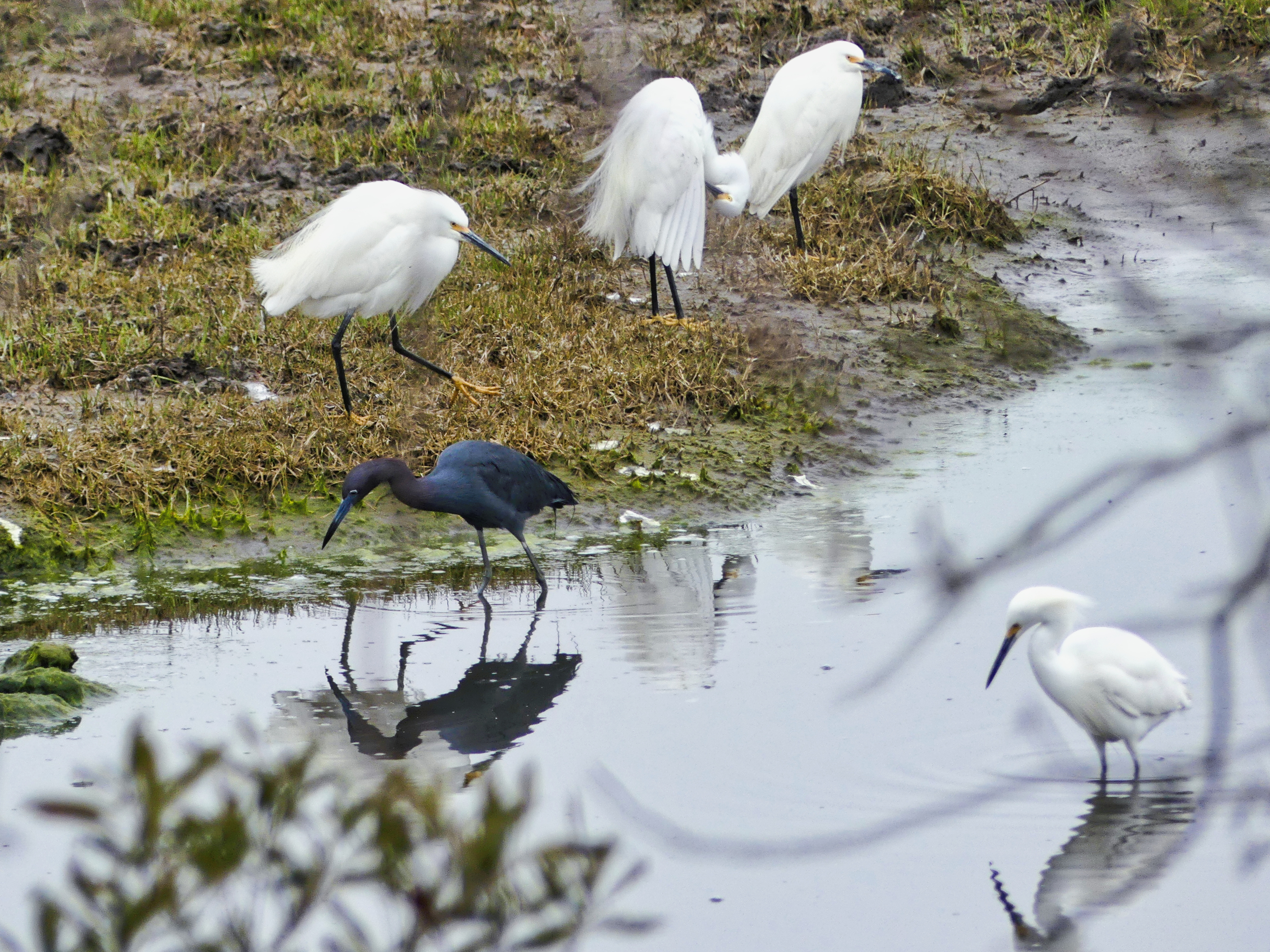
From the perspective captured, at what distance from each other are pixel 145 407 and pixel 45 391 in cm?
57

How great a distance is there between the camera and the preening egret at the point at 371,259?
637 centimetres

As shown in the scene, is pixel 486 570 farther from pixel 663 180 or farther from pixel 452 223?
pixel 663 180

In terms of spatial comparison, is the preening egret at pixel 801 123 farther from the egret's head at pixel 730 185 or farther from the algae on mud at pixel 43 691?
the algae on mud at pixel 43 691

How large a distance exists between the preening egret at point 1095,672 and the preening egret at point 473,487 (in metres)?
1.98

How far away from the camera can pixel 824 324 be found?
306 inches

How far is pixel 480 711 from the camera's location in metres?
4.42

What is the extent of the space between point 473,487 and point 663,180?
2716 mm

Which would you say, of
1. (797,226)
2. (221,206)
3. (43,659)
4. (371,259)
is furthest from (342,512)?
(221,206)

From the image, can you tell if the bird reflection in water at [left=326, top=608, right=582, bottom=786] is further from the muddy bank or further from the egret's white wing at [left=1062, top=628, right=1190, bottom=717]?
the egret's white wing at [left=1062, top=628, right=1190, bottom=717]

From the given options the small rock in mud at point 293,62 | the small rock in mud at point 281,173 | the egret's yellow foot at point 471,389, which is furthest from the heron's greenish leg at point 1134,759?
the small rock in mud at point 293,62

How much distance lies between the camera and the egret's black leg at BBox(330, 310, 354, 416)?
6441mm

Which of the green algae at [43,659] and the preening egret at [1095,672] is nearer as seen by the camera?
the preening egret at [1095,672]

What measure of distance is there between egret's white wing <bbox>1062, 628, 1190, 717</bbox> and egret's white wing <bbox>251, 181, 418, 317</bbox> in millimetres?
3609

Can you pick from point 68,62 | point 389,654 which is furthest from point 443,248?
point 68,62
